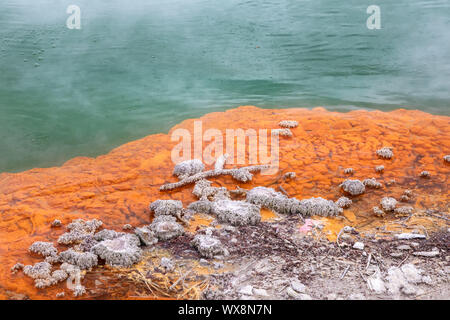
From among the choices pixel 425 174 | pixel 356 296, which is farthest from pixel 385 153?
pixel 356 296

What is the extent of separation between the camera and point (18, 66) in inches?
398

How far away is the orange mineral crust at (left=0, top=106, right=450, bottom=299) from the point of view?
4.23 metres

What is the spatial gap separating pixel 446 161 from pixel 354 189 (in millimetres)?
2069

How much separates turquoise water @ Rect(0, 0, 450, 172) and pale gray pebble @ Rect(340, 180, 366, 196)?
3.95 m

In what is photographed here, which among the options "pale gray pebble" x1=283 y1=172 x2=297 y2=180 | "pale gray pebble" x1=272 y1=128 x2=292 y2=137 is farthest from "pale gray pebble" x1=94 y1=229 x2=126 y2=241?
"pale gray pebble" x1=272 y1=128 x2=292 y2=137

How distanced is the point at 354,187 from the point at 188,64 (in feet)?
24.6

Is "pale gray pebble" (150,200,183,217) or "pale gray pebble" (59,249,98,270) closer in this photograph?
"pale gray pebble" (59,249,98,270)

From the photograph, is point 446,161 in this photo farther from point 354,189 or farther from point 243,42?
point 243,42

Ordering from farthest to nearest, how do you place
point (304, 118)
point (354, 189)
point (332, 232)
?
point (304, 118) → point (354, 189) → point (332, 232)

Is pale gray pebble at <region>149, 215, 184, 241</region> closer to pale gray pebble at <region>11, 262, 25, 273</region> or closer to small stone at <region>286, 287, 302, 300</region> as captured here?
pale gray pebble at <region>11, 262, 25, 273</region>

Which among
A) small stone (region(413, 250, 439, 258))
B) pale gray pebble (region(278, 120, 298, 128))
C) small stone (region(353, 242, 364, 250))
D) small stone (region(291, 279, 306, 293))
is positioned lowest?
small stone (region(291, 279, 306, 293))

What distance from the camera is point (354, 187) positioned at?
4.96 metres

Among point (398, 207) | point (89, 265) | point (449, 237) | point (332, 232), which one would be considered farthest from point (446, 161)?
point (89, 265)

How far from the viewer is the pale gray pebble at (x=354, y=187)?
495cm
